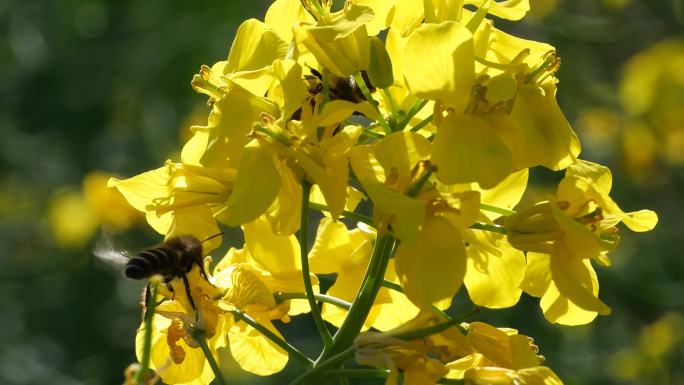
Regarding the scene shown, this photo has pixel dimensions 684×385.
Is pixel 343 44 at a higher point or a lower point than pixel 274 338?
higher

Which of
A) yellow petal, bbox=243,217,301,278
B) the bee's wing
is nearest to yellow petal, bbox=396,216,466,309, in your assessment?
yellow petal, bbox=243,217,301,278

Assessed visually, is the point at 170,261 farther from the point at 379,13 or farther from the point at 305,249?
the point at 379,13

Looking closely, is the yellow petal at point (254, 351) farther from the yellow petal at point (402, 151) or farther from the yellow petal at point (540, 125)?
the yellow petal at point (540, 125)

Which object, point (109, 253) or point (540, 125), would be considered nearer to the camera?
point (540, 125)

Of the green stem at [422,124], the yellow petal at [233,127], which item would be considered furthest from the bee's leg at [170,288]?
the green stem at [422,124]

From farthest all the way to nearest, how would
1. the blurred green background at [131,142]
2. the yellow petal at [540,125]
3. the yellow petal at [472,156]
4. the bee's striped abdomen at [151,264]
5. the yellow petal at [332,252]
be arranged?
the blurred green background at [131,142]
the yellow petal at [332,252]
the bee's striped abdomen at [151,264]
the yellow petal at [540,125]
the yellow petal at [472,156]

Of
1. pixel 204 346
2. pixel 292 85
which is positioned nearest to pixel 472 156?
pixel 292 85

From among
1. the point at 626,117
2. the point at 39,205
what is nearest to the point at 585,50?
the point at 626,117
